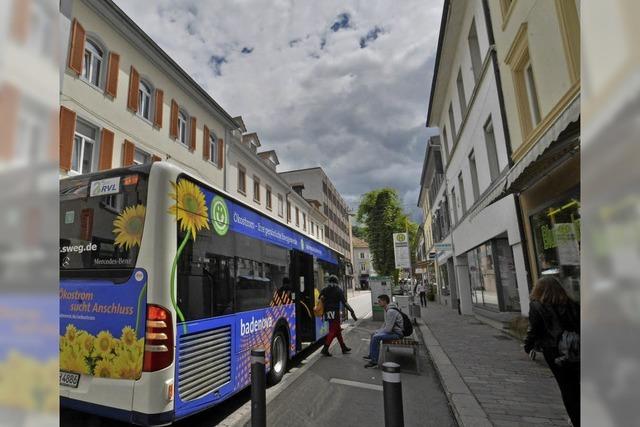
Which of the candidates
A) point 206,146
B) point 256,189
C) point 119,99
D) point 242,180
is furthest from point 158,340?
point 256,189

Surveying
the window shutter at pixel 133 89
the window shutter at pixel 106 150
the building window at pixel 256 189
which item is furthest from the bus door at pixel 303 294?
the building window at pixel 256 189

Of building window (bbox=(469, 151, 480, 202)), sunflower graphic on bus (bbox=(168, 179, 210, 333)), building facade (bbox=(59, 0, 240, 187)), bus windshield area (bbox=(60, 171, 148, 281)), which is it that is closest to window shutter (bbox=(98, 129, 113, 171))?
building facade (bbox=(59, 0, 240, 187))

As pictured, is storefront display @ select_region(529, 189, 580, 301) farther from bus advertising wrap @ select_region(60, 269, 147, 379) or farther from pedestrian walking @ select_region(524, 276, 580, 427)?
bus advertising wrap @ select_region(60, 269, 147, 379)

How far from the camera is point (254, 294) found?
5910 mm

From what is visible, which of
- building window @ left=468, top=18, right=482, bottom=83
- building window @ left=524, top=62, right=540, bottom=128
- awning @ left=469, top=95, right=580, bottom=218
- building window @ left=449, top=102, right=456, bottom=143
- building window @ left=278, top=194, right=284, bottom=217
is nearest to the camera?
awning @ left=469, top=95, right=580, bottom=218

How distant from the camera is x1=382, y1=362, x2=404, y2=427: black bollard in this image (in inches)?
112

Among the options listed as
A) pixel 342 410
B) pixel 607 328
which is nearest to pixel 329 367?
pixel 342 410

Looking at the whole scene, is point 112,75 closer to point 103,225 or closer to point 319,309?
point 319,309

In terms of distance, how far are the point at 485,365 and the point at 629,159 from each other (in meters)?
7.56

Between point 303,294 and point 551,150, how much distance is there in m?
5.64

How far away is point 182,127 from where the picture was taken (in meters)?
17.8

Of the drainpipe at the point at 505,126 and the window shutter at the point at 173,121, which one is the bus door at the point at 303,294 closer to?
the drainpipe at the point at 505,126

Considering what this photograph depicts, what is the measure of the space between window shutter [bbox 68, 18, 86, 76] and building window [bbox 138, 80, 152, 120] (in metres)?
2.96

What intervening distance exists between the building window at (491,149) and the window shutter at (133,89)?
40.9 feet
